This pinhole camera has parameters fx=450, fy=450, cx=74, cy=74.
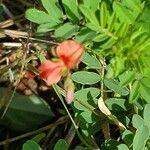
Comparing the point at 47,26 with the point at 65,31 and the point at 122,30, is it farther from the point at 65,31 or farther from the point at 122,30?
the point at 122,30

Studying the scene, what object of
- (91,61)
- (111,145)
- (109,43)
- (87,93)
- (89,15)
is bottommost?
(111,145)

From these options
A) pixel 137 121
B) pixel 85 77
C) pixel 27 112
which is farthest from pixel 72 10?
Answer: pixel 27 112

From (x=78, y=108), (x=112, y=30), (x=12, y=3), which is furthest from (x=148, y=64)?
(x=12, y=3)

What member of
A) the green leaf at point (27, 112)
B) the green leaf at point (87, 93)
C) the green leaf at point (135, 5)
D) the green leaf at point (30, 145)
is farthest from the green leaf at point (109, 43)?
the green leaf at point (27, 112)

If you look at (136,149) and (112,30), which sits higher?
(112,30)

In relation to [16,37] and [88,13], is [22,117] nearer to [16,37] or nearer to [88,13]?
[16,37]

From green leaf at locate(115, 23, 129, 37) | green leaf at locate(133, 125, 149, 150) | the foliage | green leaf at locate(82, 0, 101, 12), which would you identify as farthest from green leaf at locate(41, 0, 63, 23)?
green leaf at locate(133, 125, 149, 150)

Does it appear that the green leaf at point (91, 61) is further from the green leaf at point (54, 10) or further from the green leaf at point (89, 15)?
Result: the green leaf at point (89, 15)
